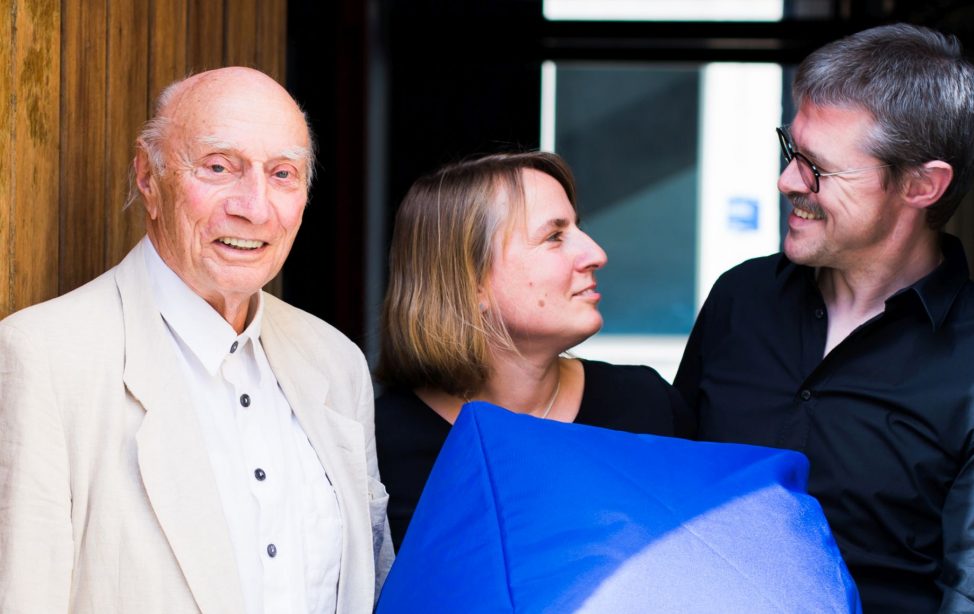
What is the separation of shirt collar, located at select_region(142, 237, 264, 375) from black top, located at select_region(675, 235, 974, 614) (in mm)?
991

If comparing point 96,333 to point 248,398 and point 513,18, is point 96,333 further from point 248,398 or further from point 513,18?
point 513,18

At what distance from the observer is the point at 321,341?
1984mm

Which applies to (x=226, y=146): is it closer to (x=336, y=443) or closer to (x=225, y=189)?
(x=225, y=189)

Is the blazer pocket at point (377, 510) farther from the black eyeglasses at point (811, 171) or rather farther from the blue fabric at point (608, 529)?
the black eyeglasses at point (811, 171)

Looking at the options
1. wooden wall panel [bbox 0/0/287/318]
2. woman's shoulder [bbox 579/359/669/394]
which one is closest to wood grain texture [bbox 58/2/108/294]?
wooden wall panel [bbox 0/0/287/318]

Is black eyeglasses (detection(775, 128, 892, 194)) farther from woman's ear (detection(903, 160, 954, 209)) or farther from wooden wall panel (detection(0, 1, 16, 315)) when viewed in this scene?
wooden wall panel (detection(0, 1, 16, 315))

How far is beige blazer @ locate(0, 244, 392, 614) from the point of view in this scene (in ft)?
4.66

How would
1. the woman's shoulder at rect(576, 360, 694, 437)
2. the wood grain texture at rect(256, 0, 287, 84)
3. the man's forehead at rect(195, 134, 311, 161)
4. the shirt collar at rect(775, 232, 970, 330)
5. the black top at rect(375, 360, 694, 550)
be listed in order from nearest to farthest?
1. the man's forehead at rect(195, 134, 311, 161)
2. the shirt collar at rect(775, 232, 970, 330)
3. the black top at rect(375, 360, 694, 550)
4. the woman's shoulder at rect(576, 360, 694, 437)
5. the wood grain texture at rect(256, 0, 287, 84)

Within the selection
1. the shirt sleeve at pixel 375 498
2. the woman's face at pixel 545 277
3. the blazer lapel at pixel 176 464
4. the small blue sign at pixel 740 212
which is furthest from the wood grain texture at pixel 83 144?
the small blue sign at pixel 740 212

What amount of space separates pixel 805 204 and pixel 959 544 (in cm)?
64

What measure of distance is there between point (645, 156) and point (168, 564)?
6885 millimetres

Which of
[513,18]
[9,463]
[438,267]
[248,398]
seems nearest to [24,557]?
[9,463]

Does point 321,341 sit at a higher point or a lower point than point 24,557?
higher

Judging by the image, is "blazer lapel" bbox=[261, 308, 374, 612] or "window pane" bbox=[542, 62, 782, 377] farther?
"window pane" bbox=[542, 62, 782, 377]
